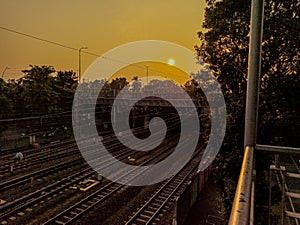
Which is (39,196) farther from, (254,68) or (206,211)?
(254,68)

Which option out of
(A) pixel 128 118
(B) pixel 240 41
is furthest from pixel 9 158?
(A) pixel 128 118

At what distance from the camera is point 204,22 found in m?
9.65

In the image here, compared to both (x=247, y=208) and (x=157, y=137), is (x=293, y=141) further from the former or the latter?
(x=157, y=137)

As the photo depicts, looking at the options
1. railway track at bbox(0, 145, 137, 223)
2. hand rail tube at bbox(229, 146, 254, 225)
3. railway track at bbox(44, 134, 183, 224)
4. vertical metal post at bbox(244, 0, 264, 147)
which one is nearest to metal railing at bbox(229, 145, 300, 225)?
hand rail tube at bbox(229, 146, 254, 225)

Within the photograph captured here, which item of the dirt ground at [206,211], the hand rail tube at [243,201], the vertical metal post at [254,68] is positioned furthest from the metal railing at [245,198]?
the dirt ground at [206,211]

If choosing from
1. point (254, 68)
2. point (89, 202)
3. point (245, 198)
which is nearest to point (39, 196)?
point (89, 202)

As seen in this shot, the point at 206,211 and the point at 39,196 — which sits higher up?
the point at 39,196

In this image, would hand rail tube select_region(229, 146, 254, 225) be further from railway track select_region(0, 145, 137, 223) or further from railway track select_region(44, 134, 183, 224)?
railway track select_region(0, 145, 137, 223)

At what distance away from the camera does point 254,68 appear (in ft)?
6.73

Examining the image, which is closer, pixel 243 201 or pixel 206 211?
pixel 243 201

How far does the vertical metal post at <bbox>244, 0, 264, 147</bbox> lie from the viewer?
6.53 ft

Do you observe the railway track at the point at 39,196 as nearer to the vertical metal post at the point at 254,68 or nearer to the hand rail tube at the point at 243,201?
the vertical metal post at the point at 254,68

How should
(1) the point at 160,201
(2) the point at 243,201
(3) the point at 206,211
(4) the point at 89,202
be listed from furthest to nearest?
(1) the point at 160,201
(4) the point at 89,202
(3) the point at 206,211
(2) the point at 243,201

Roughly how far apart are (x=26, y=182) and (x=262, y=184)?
436 inches
